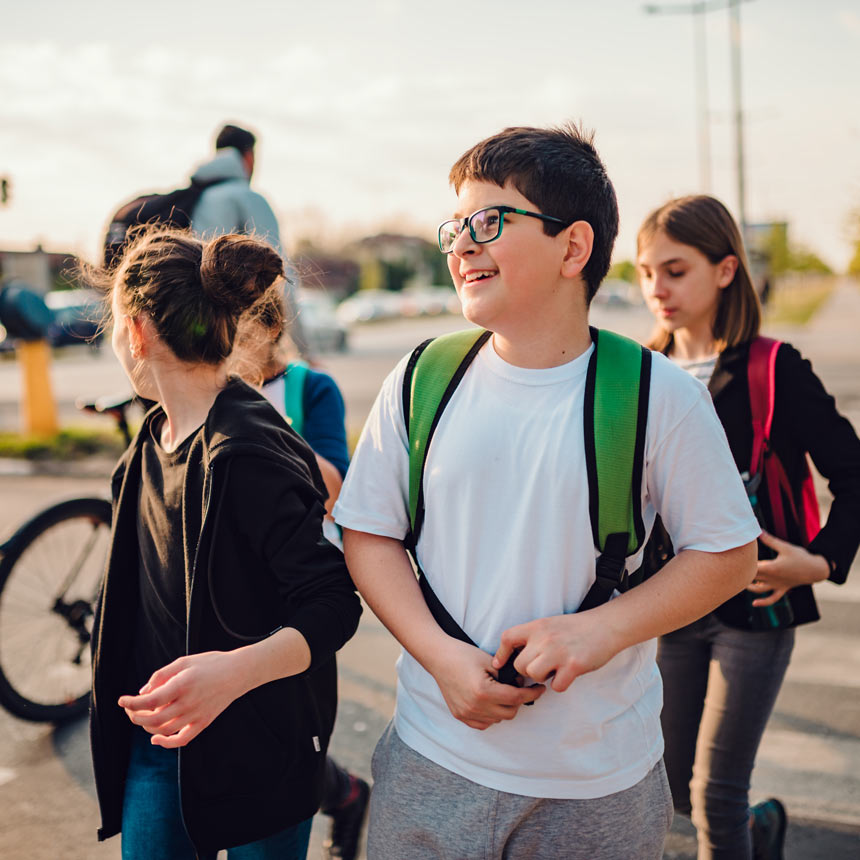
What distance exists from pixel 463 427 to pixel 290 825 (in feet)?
2.92

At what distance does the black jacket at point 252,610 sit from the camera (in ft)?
5.78

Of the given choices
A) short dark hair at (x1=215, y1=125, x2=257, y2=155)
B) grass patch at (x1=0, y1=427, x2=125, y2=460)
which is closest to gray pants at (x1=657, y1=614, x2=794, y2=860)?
short dark hair at (x1=215, y1=125, x2=257, y2=155)

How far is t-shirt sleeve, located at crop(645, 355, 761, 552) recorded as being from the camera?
1.60 m

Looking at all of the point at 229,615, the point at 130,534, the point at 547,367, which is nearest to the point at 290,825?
the point at 229,615

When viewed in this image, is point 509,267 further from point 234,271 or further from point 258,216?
point 258,216

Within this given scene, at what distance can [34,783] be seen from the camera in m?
Result: 3.44

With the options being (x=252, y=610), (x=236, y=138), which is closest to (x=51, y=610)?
(x=236, y=138)

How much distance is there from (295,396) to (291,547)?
115 centimetres

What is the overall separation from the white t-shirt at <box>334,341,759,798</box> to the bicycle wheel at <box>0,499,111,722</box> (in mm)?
2559

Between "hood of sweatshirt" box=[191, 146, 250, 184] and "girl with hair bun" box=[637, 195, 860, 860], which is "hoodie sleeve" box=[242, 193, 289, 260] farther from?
"girl with hair bun" box=[637, 195, 860, 860]

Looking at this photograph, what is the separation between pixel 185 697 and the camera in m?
1.55

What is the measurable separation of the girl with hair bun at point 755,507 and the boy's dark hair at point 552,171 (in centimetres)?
88

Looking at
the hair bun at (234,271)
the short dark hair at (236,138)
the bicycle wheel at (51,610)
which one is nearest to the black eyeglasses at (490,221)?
the hair bun at (234,271)

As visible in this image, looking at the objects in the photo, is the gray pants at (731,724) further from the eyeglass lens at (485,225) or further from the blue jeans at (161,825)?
the eyeglass lens at (485,225)
